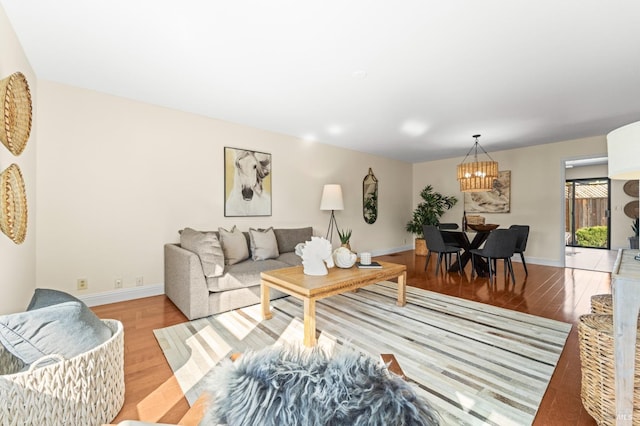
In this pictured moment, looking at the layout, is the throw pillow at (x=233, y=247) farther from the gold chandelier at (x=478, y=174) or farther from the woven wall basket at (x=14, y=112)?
the gold chandelier at (x=478, y=174)

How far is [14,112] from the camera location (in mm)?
1814

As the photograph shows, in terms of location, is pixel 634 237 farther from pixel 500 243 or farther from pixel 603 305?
pixel 603 305

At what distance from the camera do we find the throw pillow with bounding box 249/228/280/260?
3555mm

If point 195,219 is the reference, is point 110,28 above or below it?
above

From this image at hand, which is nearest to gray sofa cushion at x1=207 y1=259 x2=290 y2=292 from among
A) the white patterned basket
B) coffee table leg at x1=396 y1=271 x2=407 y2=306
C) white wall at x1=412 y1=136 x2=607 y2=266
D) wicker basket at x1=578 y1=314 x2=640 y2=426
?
the white patterned basket

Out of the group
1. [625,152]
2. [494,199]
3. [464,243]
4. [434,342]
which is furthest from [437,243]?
[625,152]

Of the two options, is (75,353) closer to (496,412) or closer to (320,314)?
(320,314)

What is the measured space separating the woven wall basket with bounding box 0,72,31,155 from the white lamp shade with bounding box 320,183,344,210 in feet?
11.9

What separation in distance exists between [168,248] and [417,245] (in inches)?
207

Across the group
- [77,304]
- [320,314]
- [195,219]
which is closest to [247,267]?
[320,314]

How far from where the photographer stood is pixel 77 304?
56.6 inches

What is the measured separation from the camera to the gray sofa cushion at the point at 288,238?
162 inches

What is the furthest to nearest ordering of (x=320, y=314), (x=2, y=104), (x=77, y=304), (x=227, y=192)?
(x=227, y=192)
(x=320, y=314)
(x=2, y=104)
(x=77, y=304)

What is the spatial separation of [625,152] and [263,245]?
10.5ft
